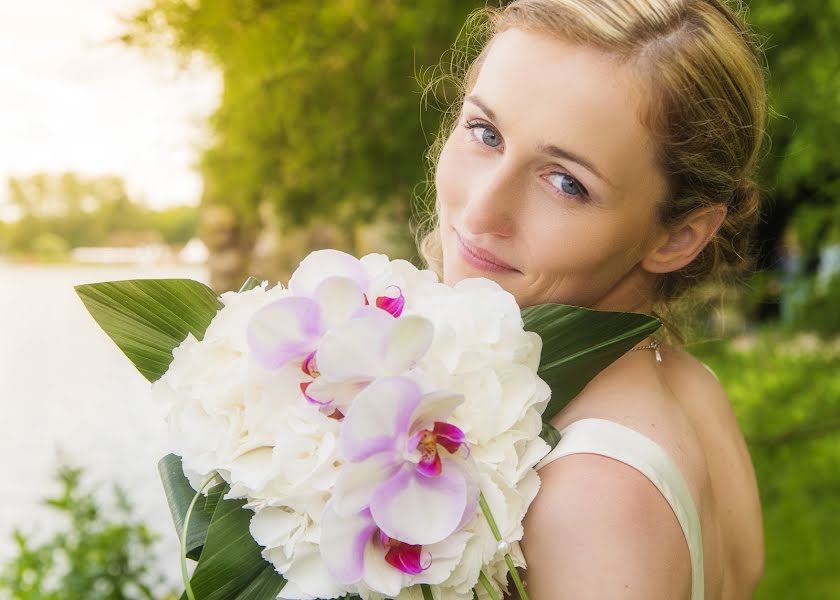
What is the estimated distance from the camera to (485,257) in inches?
54.9

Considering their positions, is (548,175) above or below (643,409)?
above

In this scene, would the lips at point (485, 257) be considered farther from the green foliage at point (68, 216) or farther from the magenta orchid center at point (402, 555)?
the green foliage at point (68, 216)

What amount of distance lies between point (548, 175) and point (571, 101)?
0.12m

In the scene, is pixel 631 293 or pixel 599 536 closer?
pixel 599 536

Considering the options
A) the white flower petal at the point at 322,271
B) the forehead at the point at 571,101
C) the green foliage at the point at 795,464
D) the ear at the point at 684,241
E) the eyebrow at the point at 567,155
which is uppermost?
the forehead at the point at 571,101

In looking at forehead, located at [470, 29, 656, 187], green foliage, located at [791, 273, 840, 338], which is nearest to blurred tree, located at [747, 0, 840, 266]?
green foliage, located at [791, 273, 840, 338]

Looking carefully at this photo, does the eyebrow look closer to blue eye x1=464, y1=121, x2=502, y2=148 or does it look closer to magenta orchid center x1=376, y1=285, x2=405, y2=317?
blue eye x1=464, y1=121, x2=502, y2=148

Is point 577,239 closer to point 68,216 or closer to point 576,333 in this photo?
point 576,333

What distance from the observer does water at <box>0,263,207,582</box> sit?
21.0 feet

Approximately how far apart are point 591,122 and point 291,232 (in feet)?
8.59

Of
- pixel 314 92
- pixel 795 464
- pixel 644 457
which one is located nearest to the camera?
pixel 644 457

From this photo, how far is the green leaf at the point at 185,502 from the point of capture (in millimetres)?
1148

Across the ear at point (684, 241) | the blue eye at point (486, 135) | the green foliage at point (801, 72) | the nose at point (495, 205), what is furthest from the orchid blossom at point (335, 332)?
the green foliage at point (801, 72)

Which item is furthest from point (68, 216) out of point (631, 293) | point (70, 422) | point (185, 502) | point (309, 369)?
point (309, 369)
